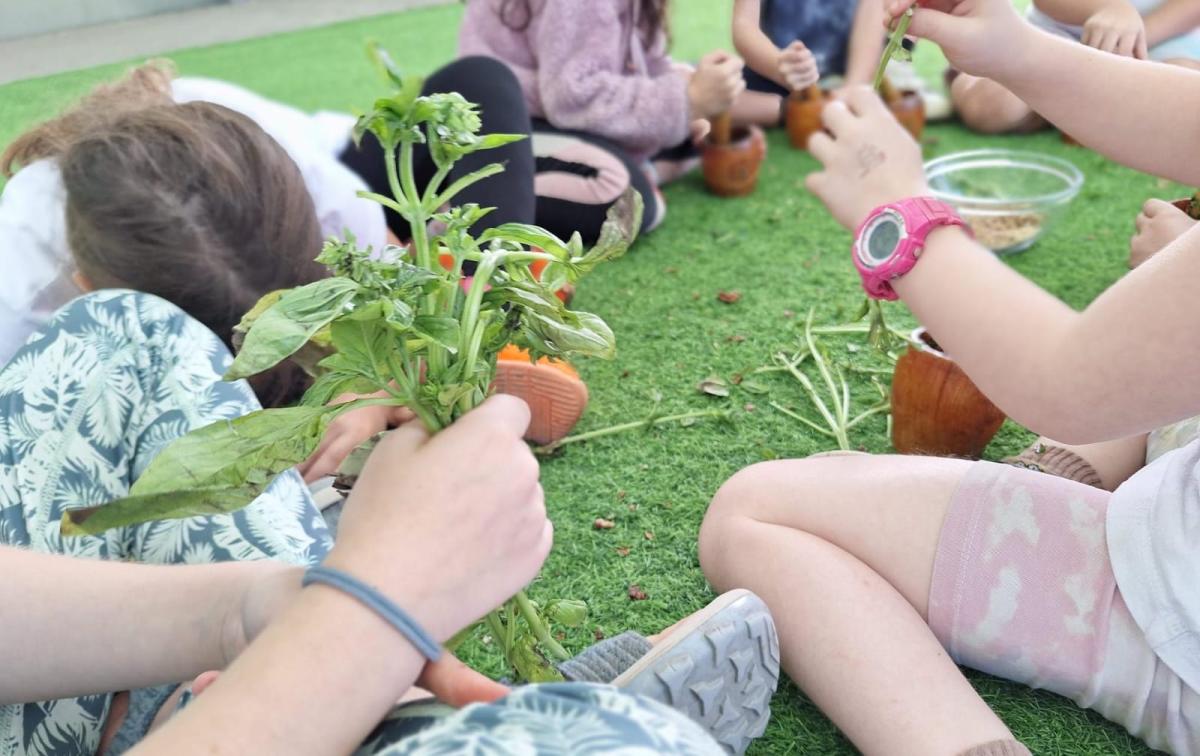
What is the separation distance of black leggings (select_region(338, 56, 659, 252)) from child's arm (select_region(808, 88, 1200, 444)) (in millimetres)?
728

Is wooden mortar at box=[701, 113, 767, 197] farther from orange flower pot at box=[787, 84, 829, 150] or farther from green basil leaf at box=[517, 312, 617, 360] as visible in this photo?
green basil leaf at box=[517, 312, 617, 360]

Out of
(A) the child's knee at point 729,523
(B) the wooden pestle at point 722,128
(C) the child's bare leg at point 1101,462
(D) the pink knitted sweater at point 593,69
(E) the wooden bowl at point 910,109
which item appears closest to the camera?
(A) the child's knee at point 729,523

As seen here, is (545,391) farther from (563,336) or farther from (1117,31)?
(1117,31)

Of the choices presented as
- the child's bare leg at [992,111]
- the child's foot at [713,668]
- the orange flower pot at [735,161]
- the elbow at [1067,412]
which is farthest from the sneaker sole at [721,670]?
the child's bare leg at [992,111]

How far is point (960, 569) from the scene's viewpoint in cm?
70

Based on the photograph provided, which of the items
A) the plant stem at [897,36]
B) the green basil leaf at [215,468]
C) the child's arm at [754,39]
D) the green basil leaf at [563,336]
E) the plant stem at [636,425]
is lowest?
the plant stem at [636,425]

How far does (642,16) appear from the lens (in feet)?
4.78

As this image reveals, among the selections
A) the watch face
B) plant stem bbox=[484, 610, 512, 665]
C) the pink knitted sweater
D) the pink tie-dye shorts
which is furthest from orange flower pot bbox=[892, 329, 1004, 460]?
the pink knitted sweater

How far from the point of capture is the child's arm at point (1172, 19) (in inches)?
44.1

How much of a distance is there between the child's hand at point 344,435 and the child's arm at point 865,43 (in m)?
0.55

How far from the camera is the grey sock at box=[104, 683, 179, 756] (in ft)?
2.11

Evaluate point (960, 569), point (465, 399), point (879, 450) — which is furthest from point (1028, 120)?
point (465, 399)

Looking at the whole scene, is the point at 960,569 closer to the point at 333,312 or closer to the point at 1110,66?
the point at 1110,66

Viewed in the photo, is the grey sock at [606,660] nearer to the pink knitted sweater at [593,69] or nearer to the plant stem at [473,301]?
the plant stem at [473,301]
